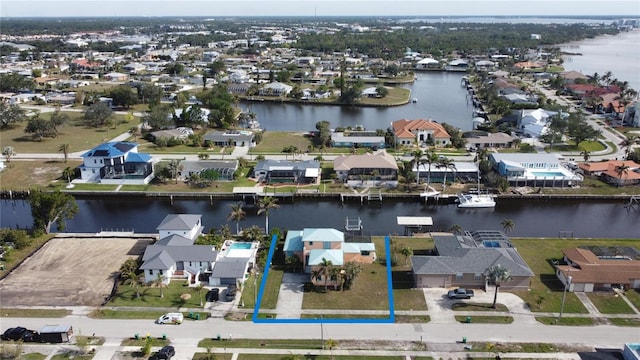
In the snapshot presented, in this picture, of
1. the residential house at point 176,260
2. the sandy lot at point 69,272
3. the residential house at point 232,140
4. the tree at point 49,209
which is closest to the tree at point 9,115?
the residential house at point 232,140

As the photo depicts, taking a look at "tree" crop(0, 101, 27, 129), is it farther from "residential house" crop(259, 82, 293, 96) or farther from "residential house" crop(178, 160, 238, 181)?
"residential house" crop(259, 82, 293, 96)

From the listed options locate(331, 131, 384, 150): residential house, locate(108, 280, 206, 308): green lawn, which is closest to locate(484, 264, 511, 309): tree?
locate(108, 280, 206, 308): green lawn

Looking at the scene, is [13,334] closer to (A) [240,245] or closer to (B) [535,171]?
(A) [240,245]

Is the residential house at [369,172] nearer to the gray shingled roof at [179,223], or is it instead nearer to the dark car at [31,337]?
the gray shingled roof at [179,223]

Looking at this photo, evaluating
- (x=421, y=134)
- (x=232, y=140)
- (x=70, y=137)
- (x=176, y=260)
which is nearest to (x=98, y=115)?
(x=70, y=137)

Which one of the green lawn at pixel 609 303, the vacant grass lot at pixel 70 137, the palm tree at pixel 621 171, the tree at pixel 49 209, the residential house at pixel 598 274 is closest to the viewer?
the green lawn at pixel 609 303
